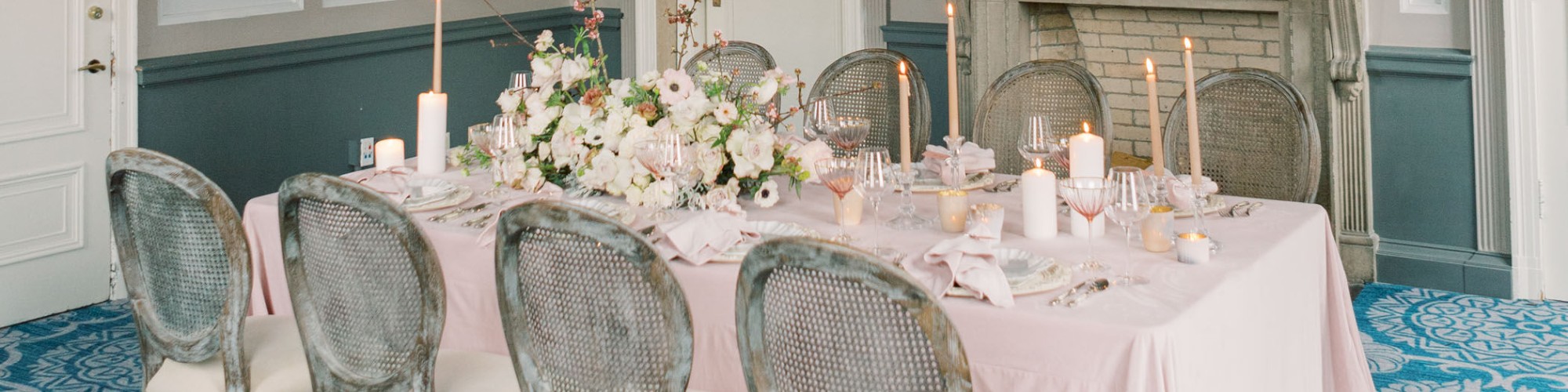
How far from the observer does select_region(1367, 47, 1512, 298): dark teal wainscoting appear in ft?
14.0

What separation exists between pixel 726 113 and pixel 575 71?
0.35m

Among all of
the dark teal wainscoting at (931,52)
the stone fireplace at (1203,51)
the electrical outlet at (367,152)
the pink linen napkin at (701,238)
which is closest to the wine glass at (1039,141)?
the pink linen napkin at (701,238)

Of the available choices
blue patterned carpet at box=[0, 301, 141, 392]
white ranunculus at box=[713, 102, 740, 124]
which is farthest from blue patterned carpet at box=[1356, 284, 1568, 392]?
blue patterned carpet at box=[0, 301, 141, 392]

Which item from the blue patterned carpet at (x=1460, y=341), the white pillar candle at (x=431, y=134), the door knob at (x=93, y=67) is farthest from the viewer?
the door knob at (x=93, y=67)

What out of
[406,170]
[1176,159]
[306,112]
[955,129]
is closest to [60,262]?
[306,112]

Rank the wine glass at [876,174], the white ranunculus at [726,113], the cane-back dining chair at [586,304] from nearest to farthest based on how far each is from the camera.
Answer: the cane-back dining chair at [586,304]
the wine glass at [876,174]
the white ranunculus at [726,113]

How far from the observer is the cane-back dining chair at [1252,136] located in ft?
10.6

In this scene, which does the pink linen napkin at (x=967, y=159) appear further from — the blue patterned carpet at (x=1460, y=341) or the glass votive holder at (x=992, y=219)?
the blue patterned carpet at (x=1460, y=341)

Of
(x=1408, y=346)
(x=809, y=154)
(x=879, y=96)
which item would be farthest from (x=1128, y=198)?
(x=1408, y=346)

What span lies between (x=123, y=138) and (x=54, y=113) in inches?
8.5

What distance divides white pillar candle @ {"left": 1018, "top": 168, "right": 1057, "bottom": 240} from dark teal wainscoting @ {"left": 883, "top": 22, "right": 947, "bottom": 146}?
2922 mm

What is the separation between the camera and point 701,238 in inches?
95.0

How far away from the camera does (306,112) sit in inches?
195

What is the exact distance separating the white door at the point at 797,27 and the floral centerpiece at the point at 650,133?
8.58ft
